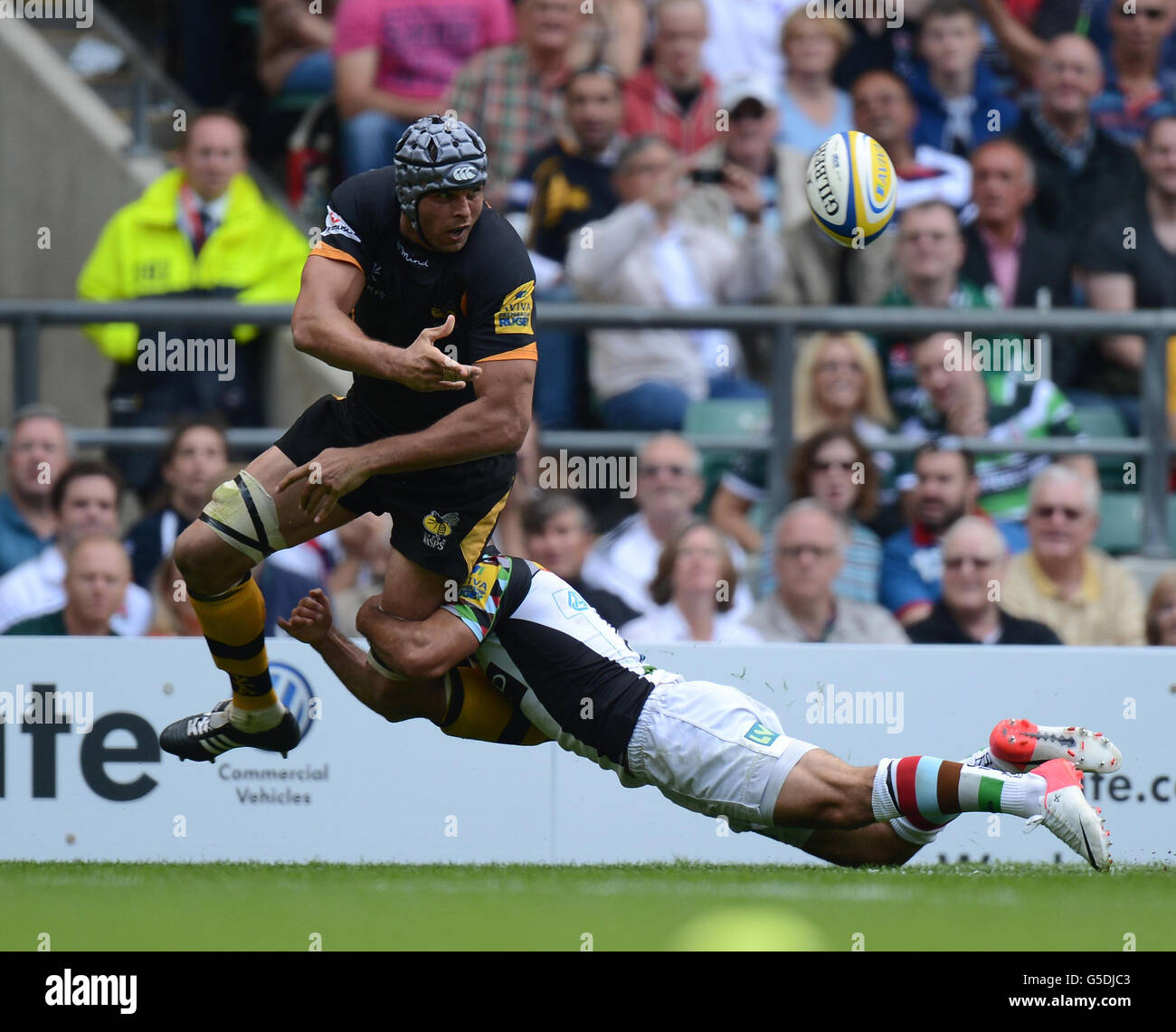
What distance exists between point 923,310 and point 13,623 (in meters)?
4.53

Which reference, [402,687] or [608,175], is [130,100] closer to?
[608,175]

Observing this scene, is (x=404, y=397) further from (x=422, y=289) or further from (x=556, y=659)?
(x=556, y=659)

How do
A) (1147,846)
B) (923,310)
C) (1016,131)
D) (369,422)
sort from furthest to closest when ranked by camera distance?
1. (1016,131)
2. (923,310)
3. (1147,846)
4. (369,422)

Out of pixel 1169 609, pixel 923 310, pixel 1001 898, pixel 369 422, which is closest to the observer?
pixel 369 422

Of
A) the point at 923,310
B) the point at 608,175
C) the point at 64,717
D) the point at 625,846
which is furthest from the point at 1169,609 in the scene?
the point at 64,717

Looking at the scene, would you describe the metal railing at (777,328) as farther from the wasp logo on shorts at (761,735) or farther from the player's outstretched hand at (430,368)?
the player's outstretched hand at (430,368)

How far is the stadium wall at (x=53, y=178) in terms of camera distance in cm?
1121

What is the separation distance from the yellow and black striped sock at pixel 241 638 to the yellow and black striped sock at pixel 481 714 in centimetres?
66

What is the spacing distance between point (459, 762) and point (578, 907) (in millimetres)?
1304

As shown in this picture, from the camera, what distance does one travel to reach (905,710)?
26.1 feet

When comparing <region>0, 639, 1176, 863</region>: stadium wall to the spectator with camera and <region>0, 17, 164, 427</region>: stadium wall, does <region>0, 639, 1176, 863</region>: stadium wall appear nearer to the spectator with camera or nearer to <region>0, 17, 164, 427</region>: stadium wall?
the spectator with camera

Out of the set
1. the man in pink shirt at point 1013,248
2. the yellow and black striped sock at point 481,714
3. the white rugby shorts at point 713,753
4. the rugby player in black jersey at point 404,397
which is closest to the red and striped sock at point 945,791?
the white rugby shorts at point 713,753

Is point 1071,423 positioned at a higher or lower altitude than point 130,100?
lower

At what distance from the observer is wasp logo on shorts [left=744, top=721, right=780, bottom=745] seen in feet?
21.8
